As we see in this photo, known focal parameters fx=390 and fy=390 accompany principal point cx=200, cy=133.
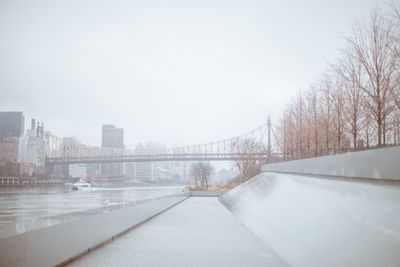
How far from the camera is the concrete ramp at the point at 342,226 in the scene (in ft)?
13.7

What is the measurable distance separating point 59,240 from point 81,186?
4339mm

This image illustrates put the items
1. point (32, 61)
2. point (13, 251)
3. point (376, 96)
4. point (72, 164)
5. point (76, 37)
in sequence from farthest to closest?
point (376, 96), point (72, 164), point (76, 37), point (32, 61), point (13, 251)

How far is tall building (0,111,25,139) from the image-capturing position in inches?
208

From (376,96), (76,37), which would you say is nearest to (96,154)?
(76,37)

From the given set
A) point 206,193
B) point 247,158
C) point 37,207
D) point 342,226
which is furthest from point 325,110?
point 247,158

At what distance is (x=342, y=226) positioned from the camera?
5344 mm

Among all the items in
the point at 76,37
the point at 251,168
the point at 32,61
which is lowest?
the point at 251,168

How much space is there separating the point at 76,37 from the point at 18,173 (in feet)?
13.0

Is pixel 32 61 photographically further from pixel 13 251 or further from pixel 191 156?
pixel 191 156

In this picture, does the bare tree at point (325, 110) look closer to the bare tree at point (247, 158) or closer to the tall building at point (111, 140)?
the tall building at point (111, 140)

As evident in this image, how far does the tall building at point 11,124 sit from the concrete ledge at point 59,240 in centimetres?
141

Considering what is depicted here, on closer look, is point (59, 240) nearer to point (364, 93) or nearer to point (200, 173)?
point (364, 93)

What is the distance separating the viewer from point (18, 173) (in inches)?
225

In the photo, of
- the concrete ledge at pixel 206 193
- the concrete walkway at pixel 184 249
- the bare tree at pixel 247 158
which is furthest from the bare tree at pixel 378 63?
the bare tree at pixel 247 158
